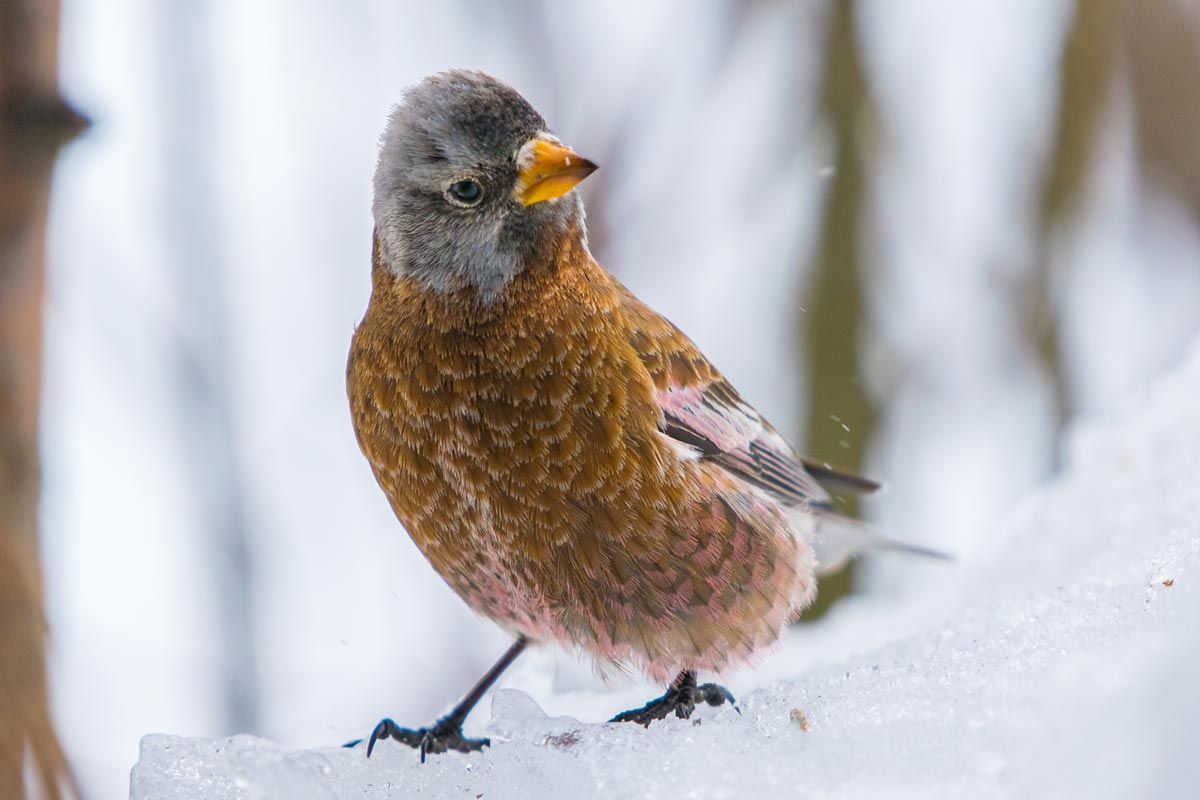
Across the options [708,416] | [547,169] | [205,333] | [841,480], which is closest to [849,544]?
[841,480]

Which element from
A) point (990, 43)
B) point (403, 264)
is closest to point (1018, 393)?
point (990, 43)

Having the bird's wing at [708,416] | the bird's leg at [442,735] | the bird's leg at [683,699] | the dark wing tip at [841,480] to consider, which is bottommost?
the bird's leg at [442,735]

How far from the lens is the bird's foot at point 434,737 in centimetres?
237

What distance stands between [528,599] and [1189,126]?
3586 mm

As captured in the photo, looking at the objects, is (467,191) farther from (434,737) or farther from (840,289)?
(840,289)

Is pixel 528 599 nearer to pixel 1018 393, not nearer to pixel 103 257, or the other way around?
pixel 103 257

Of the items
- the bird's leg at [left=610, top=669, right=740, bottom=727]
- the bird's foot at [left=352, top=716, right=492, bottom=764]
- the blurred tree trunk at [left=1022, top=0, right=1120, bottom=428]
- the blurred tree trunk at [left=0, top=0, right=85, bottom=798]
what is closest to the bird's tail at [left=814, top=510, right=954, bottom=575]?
the bird's leg at [left=610, top=669, right=740, bottom=727]

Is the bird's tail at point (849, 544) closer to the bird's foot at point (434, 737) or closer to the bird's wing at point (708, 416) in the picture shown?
the bird's wing at point (708, 416)

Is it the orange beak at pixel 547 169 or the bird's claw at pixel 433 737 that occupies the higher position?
the orange beak at pixel 547 169

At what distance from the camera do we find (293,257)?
20.0ft

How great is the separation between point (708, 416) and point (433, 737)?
0.95 m

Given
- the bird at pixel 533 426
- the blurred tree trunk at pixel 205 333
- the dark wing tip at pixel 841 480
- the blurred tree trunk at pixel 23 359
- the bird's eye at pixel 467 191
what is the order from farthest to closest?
the blurred tree trunk at pixel 205 333
the dark wing tip at pixel 841 480
the bird's eye at pixel 467 191
the bird at pixel 533 426
the blurred tree trunk at pixel 23 359

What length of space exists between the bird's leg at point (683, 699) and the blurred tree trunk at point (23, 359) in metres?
1.13

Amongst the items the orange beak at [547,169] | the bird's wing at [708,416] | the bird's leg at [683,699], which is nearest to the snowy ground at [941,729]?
the bird's leg at [683,699]
